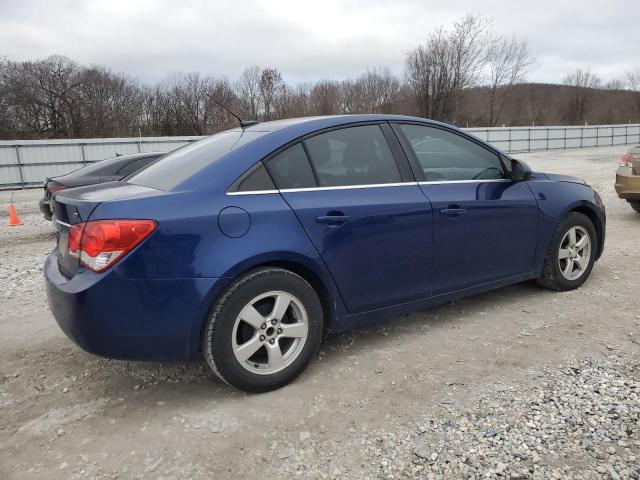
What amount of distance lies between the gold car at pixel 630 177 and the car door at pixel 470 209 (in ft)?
15.4

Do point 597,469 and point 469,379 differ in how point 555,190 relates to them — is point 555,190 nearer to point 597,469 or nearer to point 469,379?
point 469,379

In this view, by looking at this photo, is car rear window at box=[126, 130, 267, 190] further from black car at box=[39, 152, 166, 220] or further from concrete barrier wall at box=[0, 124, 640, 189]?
concrete barrier wall at box=[0, 124, 640, 189]

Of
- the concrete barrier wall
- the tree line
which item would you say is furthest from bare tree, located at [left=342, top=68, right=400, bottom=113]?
the concrete barrier wall

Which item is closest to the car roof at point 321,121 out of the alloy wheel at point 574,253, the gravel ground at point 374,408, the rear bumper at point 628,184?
the gravel ground at point 374,408

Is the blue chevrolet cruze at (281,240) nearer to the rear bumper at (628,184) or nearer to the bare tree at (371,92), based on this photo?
the rear bumper at (628,184)

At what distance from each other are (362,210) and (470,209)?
37.3 inches

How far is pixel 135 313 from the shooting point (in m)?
2.54

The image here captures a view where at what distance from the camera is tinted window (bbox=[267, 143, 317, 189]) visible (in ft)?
9.68

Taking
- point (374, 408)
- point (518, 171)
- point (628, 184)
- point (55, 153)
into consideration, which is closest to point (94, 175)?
point (518, 171)

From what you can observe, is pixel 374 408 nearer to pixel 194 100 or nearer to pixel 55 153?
pixel 55 153

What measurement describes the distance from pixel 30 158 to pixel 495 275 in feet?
66.8

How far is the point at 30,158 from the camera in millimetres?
19531

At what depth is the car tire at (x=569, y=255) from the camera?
4.27 meters

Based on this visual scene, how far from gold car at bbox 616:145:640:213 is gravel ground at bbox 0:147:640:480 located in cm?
436
